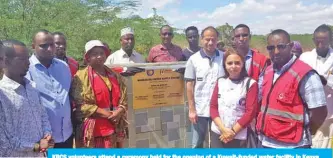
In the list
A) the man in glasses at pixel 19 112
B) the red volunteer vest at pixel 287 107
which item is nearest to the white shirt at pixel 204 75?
the red volunteer vest at pixel 287 107

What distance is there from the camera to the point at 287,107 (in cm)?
304

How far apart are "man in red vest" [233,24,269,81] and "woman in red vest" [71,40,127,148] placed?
135 cm

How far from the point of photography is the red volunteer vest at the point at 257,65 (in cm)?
392

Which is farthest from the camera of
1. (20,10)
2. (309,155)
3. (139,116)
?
(20,10)

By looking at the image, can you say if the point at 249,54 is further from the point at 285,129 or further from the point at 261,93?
the point at 285,129

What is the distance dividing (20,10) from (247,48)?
6.56m

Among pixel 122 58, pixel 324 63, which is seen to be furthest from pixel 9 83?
pixel 324 63

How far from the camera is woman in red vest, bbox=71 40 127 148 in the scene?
140 inches

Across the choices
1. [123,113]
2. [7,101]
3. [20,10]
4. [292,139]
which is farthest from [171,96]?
[20,10]

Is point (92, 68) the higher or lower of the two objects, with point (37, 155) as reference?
higher

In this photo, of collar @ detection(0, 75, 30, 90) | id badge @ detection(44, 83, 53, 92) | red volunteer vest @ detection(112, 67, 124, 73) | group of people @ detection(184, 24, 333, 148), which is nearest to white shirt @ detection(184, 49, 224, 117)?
group of people @ detection(184, 24, 333, 148)

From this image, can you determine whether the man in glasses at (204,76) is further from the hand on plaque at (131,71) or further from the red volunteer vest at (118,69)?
the red volunteer vest at (118,69)

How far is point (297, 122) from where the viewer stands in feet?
9.95

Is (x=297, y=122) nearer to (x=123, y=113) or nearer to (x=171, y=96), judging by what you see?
(x=123, y=113)
